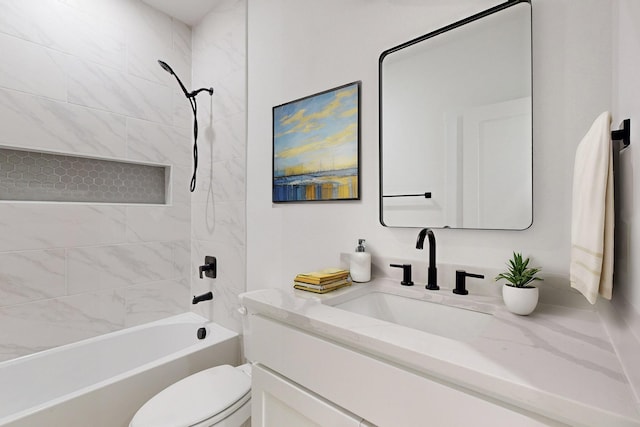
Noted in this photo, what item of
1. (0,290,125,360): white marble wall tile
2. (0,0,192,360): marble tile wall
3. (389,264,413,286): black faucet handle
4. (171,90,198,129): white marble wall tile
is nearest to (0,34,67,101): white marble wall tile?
(0,0,192,360): marble tile wall

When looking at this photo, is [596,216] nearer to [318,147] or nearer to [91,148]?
[318,147]

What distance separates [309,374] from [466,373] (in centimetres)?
44

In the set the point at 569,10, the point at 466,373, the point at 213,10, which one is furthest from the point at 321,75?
the point at 466,373

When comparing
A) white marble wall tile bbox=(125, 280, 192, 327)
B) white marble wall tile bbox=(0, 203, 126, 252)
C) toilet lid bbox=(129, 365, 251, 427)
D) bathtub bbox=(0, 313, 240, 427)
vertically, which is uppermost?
white marble wall tile bbox=(0, 203, 126, 252)

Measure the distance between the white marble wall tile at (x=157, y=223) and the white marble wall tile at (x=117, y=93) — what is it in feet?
2.05

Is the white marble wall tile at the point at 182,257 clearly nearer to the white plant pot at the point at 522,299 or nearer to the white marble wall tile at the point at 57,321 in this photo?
the white marble wall tile at the point at 57,321

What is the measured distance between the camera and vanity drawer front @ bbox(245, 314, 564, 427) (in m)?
0.56

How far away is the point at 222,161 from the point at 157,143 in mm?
512

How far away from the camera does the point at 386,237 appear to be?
125 cm

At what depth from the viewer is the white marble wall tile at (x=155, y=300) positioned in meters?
2.01

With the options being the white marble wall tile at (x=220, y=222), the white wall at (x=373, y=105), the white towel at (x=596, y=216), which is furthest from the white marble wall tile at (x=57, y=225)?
the white towel at (x=596, y=216)

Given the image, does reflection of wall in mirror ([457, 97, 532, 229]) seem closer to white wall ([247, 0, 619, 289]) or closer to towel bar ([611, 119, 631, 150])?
white wall ([247, 0, 619, 289])

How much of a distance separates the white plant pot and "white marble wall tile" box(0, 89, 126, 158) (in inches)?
87.1

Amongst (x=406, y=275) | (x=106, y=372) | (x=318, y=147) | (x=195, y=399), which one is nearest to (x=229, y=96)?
(x=318, y=147)
